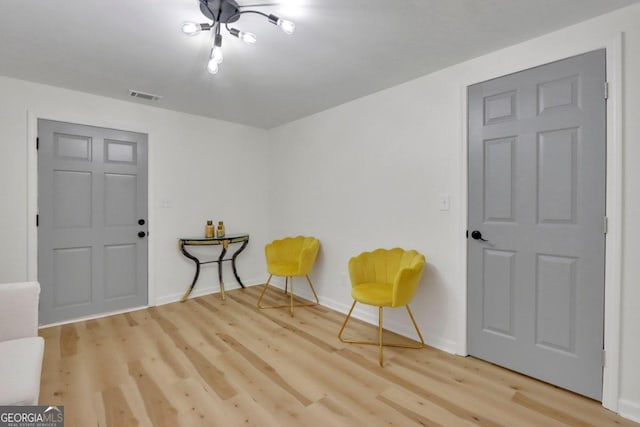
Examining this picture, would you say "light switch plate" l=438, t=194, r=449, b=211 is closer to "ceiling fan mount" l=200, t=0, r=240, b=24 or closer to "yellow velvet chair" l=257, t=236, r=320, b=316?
"yellow velvet chair" l=257, t=236, r=320, b=316

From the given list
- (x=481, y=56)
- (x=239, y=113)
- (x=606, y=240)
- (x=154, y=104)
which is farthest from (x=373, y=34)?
(x=154, y=104)

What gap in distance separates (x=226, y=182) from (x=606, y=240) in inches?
158

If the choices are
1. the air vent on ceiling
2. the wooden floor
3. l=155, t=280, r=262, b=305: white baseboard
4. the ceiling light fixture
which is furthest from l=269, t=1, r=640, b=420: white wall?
the air vent on ceiling

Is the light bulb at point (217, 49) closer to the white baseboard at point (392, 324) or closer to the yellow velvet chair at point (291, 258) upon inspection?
the yellow velvet chair at point (291, 258)

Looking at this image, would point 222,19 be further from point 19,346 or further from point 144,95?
point 19,346

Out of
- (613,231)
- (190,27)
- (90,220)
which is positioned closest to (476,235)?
(613,231)

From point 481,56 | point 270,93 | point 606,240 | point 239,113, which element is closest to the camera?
point 606,240

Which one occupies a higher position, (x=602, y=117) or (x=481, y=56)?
(x=481, y=56)

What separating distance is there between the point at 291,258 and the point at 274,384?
1.98 metres

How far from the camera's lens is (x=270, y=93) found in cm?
321

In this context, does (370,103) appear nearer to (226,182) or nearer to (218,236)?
(226,182)

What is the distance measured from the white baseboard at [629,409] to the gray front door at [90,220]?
430 cm

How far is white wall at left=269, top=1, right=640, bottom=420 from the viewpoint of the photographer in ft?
5.91

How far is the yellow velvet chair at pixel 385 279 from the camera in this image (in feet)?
7.92
